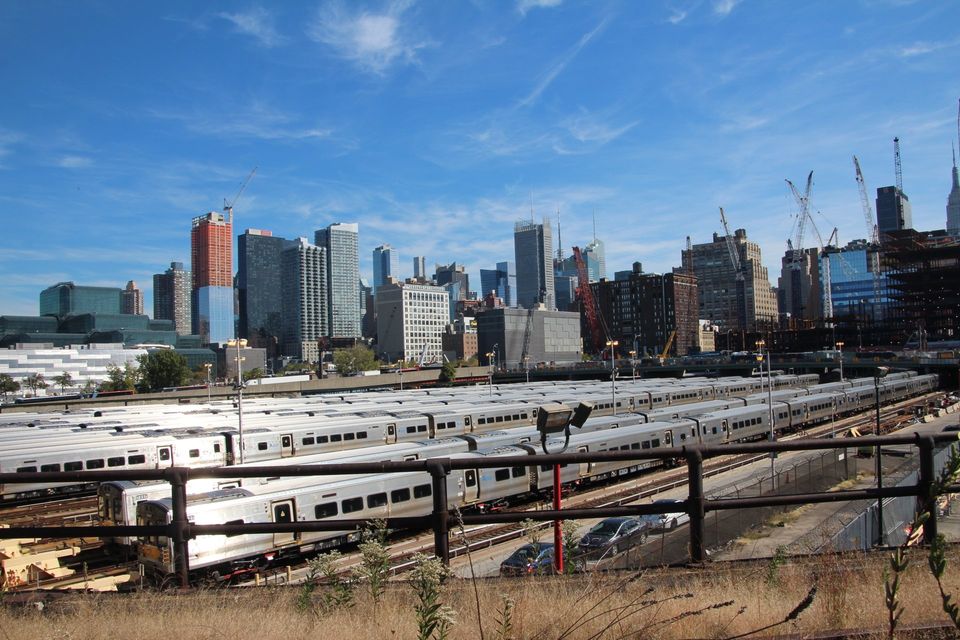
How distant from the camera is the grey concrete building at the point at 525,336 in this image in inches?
6535

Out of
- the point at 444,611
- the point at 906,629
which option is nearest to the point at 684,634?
the point at 906,629

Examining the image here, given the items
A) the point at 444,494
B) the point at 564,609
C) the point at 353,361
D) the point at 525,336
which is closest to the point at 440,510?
the point at 444,494

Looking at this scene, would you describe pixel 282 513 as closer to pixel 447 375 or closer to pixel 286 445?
pixel 286 445

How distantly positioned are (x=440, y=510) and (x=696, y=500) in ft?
5.75

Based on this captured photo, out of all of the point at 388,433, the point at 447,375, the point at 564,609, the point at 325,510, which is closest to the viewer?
the point at 564,609

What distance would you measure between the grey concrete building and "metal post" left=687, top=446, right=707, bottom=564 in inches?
5992

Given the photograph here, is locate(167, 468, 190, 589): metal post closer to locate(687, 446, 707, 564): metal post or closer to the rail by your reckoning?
the rail

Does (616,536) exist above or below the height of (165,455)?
above

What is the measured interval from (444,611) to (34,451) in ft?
94.1

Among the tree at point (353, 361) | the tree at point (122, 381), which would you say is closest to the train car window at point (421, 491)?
the tree at point (122, 381)

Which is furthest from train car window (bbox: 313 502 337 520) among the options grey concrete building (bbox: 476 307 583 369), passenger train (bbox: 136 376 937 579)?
grey concrete building (bbox: 476 307 583 369)

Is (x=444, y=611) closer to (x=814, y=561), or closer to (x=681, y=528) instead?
(x=814, y=561)

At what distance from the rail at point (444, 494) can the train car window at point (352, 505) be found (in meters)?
12.2

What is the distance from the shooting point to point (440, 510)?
14.2ft
